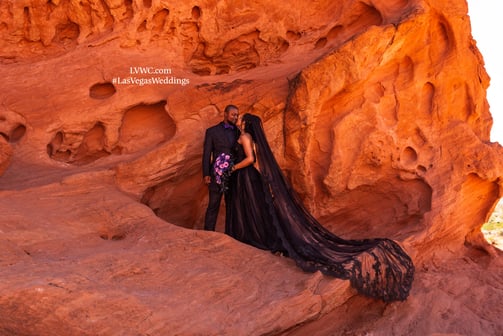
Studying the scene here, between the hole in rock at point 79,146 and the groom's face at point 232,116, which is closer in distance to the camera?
the groom's face at point 232,116

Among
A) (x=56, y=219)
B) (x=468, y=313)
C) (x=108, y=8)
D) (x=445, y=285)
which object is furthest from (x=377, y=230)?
(x=108, y=8)

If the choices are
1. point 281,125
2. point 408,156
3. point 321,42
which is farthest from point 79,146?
point 408,156

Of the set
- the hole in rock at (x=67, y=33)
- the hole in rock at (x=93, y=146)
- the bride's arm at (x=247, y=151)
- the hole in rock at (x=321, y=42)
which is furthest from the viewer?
the hole in rock at (x=321, y=42)

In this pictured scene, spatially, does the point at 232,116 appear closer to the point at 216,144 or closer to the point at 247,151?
the point at 216,144

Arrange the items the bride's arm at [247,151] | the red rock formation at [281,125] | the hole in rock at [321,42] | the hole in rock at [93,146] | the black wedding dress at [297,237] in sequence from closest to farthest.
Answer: the black wedding dress at [297,237] < the red rock formation at [281,125] < the bride's arm at [247,151] < the hole in rock at [93,146] < the hole in rock at [321,42]

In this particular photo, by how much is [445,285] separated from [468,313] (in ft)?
1.14

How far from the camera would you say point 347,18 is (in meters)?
5.52

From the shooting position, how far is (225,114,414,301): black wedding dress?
3588 millimetres

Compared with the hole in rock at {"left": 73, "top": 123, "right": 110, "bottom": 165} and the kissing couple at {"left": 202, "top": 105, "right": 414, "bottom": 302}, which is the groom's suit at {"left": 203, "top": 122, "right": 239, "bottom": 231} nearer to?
the kissing couple at {"left": 202, "top": 105, "right": 414, "bottom": 302}

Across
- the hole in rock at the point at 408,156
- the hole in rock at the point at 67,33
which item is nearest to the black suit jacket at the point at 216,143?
the hole in rock at the point at 408,156

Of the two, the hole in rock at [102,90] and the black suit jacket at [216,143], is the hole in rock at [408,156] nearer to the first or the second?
the black suit jacket at [216,143]

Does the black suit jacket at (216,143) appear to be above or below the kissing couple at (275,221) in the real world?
above

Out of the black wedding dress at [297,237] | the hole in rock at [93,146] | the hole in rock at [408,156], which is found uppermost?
the hole in rock at [93,146]

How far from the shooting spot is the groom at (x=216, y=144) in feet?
14.4
